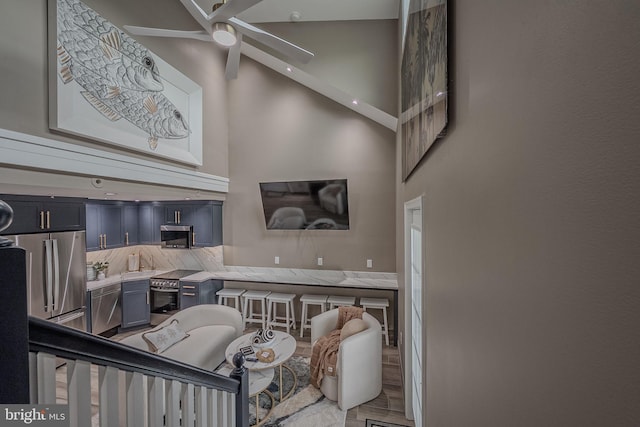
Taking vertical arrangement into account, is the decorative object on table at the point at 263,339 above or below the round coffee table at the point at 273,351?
above

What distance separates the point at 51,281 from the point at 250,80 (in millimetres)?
4219

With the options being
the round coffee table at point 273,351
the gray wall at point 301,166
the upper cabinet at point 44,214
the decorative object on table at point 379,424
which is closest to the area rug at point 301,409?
the round coffee table at point 273,351

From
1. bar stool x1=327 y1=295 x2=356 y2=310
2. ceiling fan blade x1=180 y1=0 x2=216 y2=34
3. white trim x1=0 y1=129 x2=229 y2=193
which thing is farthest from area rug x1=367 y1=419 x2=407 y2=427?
ceiling fan blade x1=180 y1=0 x2=216 y2=34

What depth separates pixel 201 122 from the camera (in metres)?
3.99

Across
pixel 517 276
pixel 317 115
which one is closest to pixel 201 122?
pixel 317 115

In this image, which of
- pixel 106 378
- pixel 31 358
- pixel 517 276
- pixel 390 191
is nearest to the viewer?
pixel 517 276

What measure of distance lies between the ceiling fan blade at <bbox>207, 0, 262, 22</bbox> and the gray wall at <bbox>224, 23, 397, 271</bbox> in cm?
254

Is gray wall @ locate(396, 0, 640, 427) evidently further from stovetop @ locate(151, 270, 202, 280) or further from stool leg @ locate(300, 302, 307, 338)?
stovetop @ locate(151, 270, 202, 280)

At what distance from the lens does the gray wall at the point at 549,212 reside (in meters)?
0.26

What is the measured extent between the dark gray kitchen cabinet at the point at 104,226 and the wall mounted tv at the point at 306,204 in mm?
2768

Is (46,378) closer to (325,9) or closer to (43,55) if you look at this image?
(43,55)

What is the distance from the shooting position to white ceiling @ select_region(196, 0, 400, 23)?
3.24 metres

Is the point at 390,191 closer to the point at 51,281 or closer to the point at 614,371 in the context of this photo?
the point at 614,371

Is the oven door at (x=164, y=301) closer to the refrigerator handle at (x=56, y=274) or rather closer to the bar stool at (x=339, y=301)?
the refrigerator handle at (x=56, y=274)
